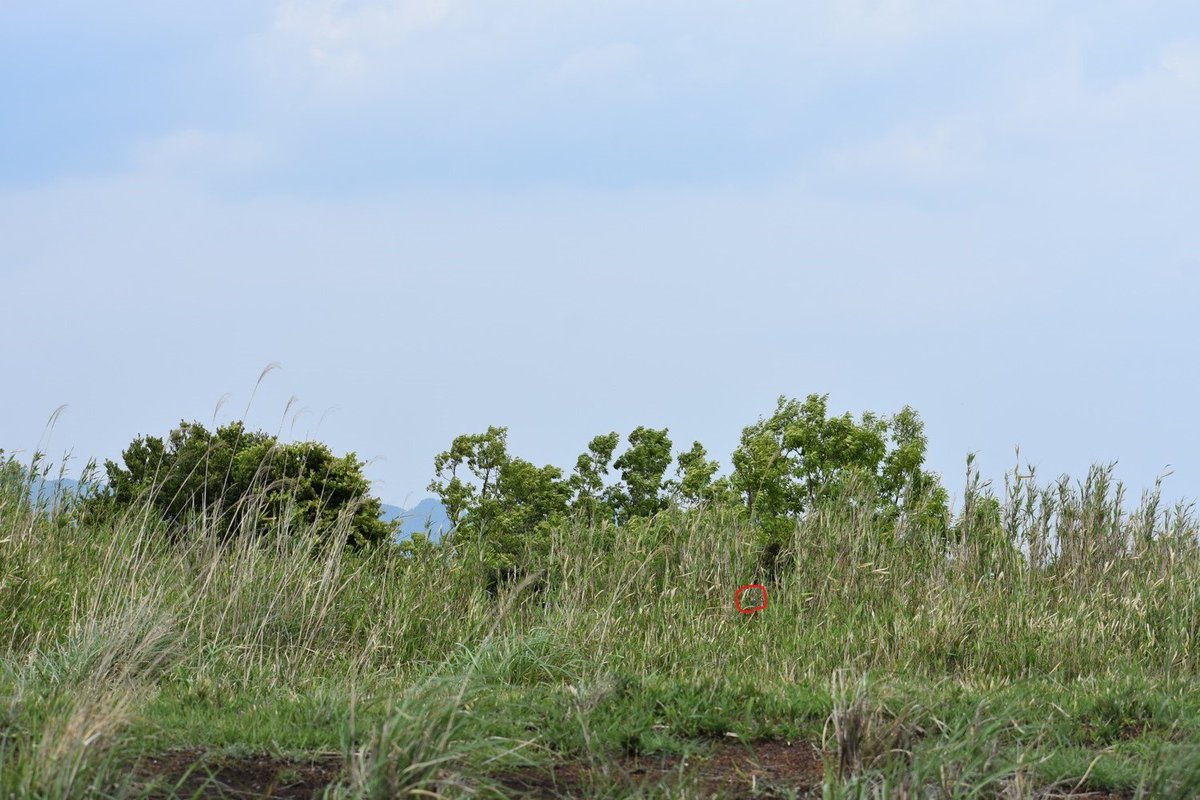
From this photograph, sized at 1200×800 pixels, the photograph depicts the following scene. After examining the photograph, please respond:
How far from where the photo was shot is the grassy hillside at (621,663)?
351cm

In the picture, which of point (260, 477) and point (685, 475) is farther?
point (685, 475)

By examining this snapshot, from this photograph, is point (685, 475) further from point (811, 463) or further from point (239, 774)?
point (239, 774)

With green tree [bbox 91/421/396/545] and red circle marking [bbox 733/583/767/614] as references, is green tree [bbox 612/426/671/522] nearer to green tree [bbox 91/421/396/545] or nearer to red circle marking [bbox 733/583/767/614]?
green tree [bbox 91/421/396/545]

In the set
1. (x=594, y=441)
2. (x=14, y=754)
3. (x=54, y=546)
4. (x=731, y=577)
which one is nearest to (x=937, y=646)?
(x=731, y=577)

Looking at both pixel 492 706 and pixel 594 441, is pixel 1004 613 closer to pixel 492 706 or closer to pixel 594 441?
pixel 492 706

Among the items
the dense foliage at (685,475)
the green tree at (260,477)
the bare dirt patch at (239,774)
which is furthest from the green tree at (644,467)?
the bare dirt patch at (239,774)

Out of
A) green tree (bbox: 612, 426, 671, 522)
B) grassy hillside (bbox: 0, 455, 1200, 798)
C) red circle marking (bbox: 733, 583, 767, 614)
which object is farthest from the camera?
green tree (bbox: 612, 426, 671, 522)

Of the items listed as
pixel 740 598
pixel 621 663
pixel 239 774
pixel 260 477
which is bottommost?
pixel 239 774

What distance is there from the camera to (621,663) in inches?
257

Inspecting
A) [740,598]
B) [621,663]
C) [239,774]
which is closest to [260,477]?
[740,598]

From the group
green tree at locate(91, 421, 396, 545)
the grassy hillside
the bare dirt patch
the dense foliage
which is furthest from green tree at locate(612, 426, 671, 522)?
the bare dirt patch

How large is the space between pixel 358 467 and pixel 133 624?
24.6ft

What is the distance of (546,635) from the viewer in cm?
638

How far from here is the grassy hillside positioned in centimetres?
351
